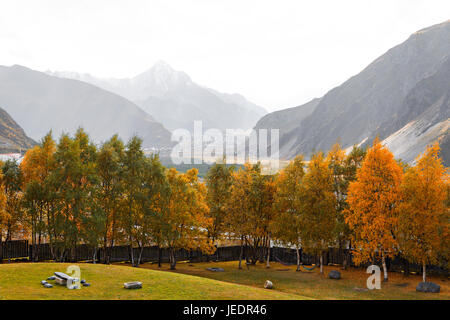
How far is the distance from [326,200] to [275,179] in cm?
1002

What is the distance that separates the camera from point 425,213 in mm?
38656

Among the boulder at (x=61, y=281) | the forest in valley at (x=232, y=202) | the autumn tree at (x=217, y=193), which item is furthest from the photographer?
the autumn tree at (x=217, y=193)

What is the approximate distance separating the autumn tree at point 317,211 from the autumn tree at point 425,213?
892cm

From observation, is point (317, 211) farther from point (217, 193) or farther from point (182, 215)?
point (217, 193)

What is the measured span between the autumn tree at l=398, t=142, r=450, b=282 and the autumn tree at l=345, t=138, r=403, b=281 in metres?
1.67

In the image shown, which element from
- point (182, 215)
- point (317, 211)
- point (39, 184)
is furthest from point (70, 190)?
point (317, 211)

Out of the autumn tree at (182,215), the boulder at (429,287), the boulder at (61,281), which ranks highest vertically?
the autumn tree at (182,215)

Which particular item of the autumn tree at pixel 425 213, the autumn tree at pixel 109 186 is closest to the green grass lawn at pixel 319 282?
the autumn tree at pixel 425 213

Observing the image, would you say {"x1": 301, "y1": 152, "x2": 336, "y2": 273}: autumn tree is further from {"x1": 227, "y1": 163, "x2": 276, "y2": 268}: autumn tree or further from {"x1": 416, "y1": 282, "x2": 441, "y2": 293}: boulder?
{"x1": 416, "y1": 282, "x2": 441, "y2": 293}: boulder

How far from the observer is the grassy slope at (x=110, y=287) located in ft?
73.3

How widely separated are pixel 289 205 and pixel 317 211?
503 cm

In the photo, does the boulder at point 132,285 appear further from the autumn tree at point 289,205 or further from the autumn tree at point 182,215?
the autumn tree at point 289,205
